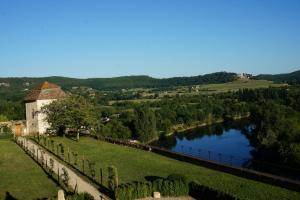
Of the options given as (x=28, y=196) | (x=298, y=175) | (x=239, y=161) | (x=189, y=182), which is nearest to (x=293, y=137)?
(x=239, y=161)

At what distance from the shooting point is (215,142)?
3216 inches

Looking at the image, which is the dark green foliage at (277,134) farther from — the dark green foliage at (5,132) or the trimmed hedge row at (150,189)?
the dark green foliage at (5,132)

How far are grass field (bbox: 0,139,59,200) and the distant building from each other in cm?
1348

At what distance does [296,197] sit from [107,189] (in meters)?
11.1

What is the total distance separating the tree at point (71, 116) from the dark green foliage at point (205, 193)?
27874 millimetres

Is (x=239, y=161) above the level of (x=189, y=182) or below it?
below

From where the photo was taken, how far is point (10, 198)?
2702 centimetres

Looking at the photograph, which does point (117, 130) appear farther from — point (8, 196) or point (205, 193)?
point (205, 193)

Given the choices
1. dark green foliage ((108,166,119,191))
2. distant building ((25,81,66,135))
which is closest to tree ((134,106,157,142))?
distant building ((25,81,66,135))

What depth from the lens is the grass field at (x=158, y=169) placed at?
25.4m

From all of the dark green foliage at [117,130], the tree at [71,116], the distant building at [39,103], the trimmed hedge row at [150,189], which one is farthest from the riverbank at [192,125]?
the trimmed hedge row at [150,189]

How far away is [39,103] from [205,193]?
125ft

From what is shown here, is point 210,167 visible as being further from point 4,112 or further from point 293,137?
point 4,112

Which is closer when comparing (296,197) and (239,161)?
(296,197)
